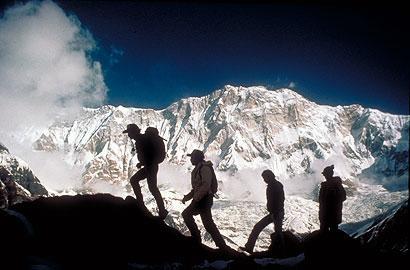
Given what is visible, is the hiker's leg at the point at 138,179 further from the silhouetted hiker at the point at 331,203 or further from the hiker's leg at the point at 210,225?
the silhouetted hiker at the point at 331,203

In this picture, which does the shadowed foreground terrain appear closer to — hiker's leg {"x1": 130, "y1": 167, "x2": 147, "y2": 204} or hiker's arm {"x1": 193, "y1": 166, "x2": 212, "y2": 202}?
hiker's leg {"x1": 130, "y1": 167, "x2": 147, "y2": 204}

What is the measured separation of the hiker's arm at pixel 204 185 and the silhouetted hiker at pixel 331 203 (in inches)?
144

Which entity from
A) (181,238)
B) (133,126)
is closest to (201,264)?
(181,238)

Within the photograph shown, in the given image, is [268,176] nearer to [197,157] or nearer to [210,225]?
[210,225]

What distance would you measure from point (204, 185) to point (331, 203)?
4048 mm

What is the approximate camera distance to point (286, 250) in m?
13.2

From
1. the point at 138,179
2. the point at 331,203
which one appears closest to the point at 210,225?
the point at 138,179

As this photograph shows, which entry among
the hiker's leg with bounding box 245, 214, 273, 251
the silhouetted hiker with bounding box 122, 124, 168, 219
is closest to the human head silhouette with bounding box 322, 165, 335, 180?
the hiker's leg with bounding box 245, 214, 273, 251

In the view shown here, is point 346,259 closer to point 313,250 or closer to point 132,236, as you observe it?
point 313,250

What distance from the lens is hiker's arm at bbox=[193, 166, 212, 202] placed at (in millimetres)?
11297

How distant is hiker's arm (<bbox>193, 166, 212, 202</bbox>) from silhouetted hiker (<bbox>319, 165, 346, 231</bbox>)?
367 cm

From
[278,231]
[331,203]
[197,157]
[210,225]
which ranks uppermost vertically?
[197,157]

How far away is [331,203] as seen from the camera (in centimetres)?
1302

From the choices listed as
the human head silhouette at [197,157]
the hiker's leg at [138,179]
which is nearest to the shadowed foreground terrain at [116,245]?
the hiker's leg at [138,179]
